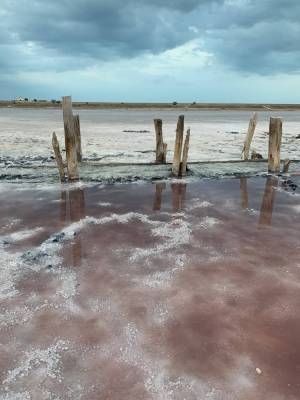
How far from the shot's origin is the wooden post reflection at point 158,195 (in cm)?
1032

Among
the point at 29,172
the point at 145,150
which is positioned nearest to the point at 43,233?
the point at 29,172

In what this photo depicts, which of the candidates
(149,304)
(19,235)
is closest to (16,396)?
(149,304)

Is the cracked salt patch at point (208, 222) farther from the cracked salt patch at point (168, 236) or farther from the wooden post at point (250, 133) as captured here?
the wooden post at point (250, 133)

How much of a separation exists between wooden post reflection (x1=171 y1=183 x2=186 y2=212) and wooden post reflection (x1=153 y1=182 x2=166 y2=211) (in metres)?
0.35

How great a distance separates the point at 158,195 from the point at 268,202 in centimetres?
310

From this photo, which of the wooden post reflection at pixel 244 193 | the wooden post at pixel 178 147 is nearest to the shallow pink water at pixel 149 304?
the wooden post reflection at pixel 244 193

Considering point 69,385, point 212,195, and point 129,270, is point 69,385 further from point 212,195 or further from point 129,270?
point 212,195

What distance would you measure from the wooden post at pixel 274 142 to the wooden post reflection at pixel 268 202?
920 mm

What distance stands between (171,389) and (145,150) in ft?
59.6

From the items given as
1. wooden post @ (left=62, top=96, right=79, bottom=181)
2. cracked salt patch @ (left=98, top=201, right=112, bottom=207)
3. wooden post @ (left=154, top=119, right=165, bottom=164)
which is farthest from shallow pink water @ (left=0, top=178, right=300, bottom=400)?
wooden post @ (left=154, top=119, right=165, bottom=164)

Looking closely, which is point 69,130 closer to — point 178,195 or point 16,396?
point 178,195

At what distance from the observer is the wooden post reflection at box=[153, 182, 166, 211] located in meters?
10.3

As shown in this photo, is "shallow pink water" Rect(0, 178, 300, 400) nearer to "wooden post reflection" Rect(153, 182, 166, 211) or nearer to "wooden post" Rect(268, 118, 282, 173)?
"wooden post reflection" Rect(153, 182, 166, 211)

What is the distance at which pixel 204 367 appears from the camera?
13.8 ft
